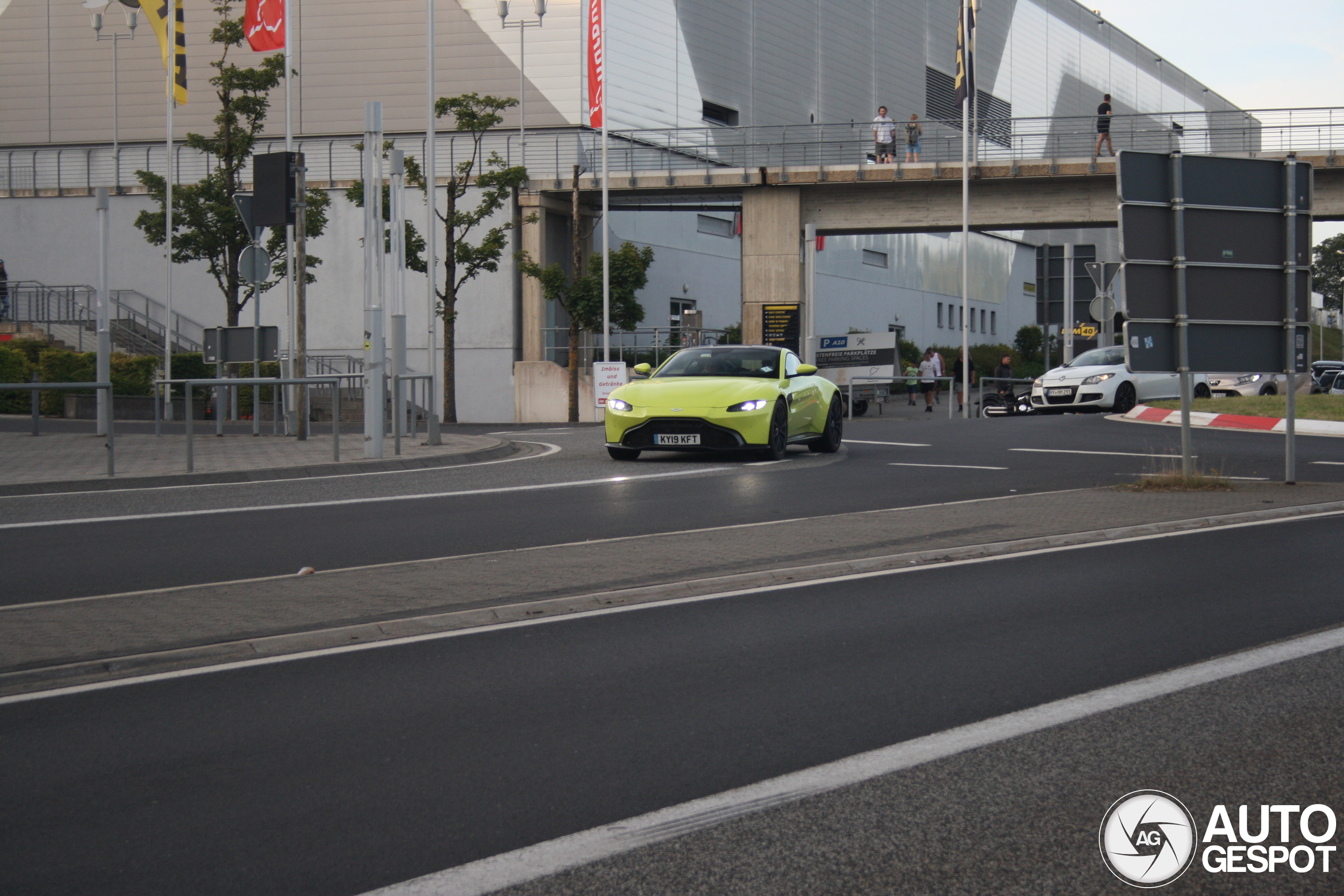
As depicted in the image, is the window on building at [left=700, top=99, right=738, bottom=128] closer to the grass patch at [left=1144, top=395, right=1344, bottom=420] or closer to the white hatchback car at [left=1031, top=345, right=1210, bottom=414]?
the white hatchback car at [left=1031, top=345, right=1210, bottom=414]

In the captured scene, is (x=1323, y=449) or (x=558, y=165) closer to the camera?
(x=1323, y=449)

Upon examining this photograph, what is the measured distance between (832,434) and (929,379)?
20612mm

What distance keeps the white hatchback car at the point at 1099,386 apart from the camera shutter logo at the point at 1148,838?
1044 inches

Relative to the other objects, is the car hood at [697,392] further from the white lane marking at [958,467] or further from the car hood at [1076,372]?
the car hood at [1076,372]

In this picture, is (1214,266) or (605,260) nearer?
(1214,266)

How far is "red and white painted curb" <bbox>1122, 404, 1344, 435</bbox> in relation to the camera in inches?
878

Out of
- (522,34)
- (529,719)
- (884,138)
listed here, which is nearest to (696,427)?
(529,719)

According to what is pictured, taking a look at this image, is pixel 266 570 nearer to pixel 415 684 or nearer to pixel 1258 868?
pixel 415 684

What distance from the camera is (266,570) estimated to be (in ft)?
29.2

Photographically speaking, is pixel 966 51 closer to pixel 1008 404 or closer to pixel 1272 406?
pixel 1008 404

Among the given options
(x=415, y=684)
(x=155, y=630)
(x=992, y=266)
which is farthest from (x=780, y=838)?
(x=992, y=266)

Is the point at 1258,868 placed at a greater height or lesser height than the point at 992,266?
lesser

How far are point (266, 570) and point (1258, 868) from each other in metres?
6.78

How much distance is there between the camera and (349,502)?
43.1 ft
